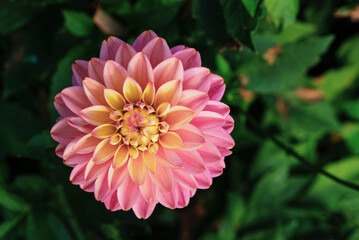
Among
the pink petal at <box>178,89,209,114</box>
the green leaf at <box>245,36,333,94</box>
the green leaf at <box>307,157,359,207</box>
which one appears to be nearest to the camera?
the pink petal at <box>178,89,209,114</box>

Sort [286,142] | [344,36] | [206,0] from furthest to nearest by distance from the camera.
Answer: [344,36] < [286,142] < [206,0]

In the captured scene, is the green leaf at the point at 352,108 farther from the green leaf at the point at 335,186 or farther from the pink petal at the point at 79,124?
the pink petal at the point at 79,124

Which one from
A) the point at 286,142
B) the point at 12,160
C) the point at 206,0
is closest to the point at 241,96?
the point at 286,142

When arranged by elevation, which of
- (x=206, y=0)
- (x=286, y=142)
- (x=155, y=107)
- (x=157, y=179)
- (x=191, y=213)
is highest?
(x=206, y=0)

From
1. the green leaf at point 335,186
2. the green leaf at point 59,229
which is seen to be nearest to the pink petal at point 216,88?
the green leaf at point 59,229

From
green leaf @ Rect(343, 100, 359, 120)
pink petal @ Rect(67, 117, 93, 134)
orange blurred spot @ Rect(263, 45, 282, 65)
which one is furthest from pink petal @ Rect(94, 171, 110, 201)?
green leaf @ Rect(343, 100, 359, 120)

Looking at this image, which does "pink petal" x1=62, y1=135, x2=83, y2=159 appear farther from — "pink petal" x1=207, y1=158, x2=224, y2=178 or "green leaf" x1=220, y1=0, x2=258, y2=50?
"green leaf" x1=220, y1=0, x2=258, y2=50

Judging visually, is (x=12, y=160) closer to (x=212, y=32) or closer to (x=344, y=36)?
Result: (x=212, y=32)
